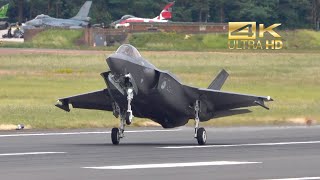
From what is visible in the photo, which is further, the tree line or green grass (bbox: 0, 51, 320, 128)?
the tree line

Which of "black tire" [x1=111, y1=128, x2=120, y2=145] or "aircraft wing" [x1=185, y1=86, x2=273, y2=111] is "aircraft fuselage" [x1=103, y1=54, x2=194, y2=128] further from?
"black tire" [x1=111, y1=128, x2=120, y2=145]

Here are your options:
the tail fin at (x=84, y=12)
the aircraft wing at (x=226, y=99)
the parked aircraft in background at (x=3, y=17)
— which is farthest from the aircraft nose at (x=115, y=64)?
the parked aircraft in background at (x=3, y=17)

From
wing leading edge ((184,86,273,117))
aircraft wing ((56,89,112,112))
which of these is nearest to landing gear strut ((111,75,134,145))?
aircraft wing ((56,89,112,112))

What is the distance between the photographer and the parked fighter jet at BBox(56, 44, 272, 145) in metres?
23.3

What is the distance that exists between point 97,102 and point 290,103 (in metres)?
16.5

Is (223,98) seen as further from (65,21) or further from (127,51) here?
(65,21)

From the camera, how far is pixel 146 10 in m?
144

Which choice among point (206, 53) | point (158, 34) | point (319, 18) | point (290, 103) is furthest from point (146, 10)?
point (290, 103)

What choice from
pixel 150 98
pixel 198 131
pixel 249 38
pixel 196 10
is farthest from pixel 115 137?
pixel 196 10

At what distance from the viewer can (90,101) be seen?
25.5m

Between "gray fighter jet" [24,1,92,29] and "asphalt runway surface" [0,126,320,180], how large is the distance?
Answer: 87.3 meters

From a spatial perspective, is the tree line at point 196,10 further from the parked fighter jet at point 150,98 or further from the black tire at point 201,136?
the black tire at point 201,136

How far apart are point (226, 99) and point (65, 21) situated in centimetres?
9782

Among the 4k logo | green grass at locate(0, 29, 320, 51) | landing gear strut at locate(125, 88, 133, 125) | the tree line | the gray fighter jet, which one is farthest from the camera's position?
the tree line
